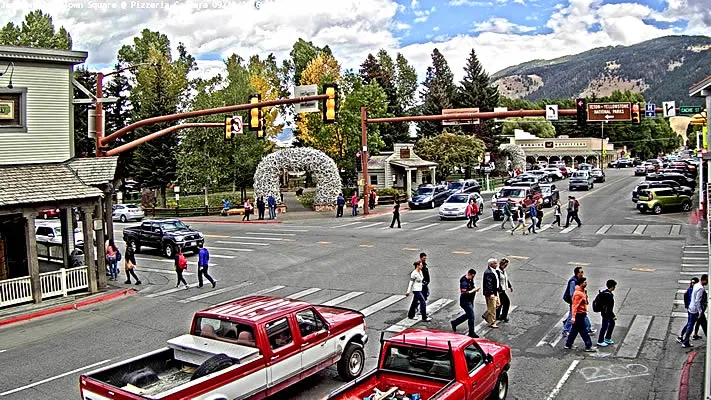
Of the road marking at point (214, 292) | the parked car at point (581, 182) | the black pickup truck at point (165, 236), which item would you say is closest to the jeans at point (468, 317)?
the road marking at point (214, 292)

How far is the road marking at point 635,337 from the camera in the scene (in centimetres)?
1341

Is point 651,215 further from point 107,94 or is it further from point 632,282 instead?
point 107,94

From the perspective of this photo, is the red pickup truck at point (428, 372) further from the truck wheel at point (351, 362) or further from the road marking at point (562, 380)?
the truck wheel at point (351, 362)

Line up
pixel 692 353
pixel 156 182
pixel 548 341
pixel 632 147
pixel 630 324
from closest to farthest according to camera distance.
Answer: pixel 692 353, pixel 548 341, pixel 630 324, pixel 156 182, pixel 632 147

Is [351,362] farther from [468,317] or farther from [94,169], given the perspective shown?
[94,169]

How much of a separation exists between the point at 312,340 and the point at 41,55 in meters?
15.6

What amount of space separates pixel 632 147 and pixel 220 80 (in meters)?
109

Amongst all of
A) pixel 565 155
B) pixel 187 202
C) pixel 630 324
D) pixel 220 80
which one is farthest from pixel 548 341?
pixel 565 155

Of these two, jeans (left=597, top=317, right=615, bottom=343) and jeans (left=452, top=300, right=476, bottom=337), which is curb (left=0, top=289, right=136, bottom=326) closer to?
jeans (left=452, top=300, right=476, bottom=337)

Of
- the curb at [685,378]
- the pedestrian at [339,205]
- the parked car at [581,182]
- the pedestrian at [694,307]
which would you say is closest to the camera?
the curb at [685,378]

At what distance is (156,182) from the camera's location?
60.9 meters

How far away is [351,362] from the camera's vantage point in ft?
40.4

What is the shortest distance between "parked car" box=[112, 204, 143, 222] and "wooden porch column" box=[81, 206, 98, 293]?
2743 centimetres

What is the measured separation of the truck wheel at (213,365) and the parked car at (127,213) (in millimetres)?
40873
